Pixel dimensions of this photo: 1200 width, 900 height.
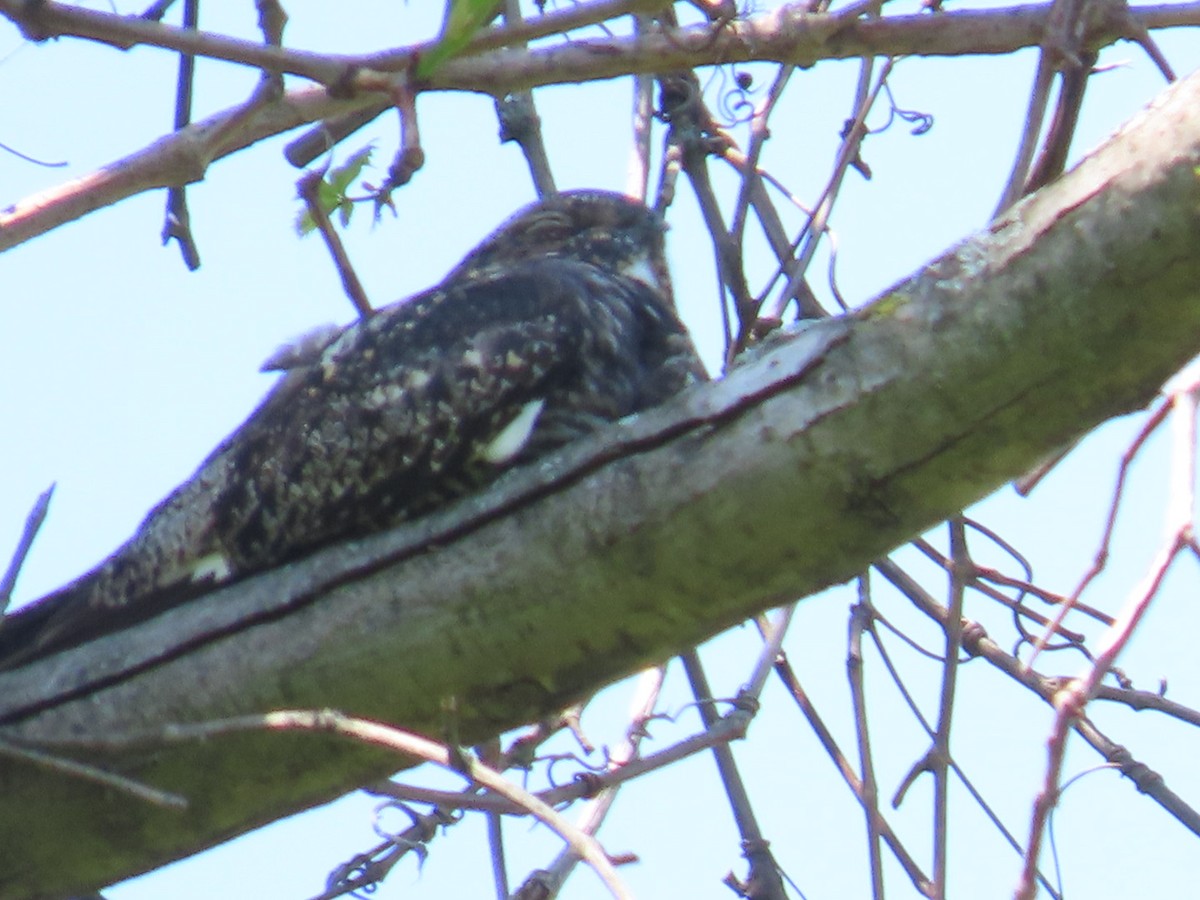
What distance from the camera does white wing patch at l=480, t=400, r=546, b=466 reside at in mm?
2803

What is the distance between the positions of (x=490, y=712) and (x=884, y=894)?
61 cm

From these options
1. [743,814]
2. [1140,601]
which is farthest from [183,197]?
[1140,601]

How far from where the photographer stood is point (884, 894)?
229 centimetres

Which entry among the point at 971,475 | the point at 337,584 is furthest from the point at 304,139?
the point at 971,475

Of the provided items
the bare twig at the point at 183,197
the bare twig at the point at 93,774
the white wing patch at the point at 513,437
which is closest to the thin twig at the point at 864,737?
the white wing patch at the point at 513,437

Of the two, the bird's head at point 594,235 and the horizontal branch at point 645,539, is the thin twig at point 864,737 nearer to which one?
the horizontal branch at point 645,539

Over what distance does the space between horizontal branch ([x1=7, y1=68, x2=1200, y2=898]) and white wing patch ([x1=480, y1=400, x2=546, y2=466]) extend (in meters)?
0.47

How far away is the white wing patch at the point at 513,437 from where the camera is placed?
2.80 metres

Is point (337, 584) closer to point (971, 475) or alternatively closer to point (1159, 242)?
point (971, 475)

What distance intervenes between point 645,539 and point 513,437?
33.4 inches

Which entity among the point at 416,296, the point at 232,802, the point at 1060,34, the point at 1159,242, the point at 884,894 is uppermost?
the point at 416,296

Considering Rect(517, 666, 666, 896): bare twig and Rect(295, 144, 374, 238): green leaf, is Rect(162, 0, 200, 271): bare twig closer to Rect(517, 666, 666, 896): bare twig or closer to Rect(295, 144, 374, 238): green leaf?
Rect(295, 144, 374, 238): green leaf

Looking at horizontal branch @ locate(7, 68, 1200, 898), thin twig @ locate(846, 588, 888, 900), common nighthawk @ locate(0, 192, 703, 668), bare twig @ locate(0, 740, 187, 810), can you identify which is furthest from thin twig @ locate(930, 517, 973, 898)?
bare twig @ locate(0, 740, 187, 810)

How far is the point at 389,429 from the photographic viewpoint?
284cm
